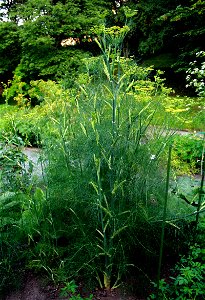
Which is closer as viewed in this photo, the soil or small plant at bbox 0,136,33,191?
the soil

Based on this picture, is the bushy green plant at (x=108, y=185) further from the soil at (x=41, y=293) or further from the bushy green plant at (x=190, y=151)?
the bushy green plant at (x=190, y=151)

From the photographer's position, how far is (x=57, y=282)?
2.69 metres

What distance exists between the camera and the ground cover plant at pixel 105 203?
94.9 inches

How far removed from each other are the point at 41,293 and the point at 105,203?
3.23 ft

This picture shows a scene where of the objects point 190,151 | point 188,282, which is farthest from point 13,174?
point 190,151

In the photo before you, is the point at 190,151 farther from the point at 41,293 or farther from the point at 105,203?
the point at 41,293

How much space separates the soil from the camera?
253cm

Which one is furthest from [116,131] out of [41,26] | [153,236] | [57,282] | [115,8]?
[115,8]

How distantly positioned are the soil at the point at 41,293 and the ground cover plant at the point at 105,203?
3.0 inches

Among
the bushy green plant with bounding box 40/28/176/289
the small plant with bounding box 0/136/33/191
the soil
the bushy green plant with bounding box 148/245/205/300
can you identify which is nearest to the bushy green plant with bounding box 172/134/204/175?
the bushy green plant with bounding box 40/28/176/289

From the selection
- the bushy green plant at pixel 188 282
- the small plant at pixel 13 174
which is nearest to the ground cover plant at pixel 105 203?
the bushy green plant at pixel 188 282

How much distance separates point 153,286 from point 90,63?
2.01 meters

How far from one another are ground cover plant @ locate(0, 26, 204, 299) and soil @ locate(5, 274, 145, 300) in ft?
0.25

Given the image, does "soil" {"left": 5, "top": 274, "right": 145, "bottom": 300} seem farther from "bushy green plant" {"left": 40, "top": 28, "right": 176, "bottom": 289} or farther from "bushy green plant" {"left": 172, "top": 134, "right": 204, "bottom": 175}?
"bushy green plant" {"left": 172, "top": 134, "right": 204, "bottom": 175}
